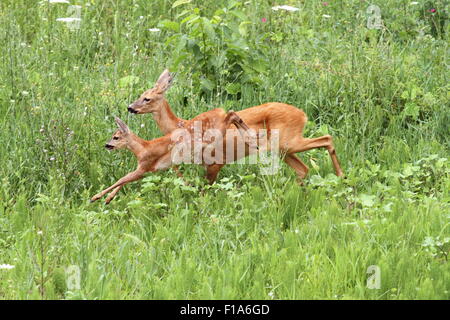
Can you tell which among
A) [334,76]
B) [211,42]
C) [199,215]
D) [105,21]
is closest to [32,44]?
[105,21]

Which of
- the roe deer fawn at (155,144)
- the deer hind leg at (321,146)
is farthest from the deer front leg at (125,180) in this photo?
the deer hind leg at (321,146)

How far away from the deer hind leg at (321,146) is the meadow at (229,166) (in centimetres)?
14

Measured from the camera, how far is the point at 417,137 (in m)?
7.28

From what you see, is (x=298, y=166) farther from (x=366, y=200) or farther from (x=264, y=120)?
(x=366, y=200)

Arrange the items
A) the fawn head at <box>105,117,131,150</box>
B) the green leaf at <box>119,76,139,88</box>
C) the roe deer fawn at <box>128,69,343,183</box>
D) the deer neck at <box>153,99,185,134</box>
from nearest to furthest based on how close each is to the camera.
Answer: the fawn head at <box>105,117,131,150</box> < the roe deer fawn at <box>128,69,343,183</box> < the deer neck at <box>153,99,185,134</box> < the green leaf at <box>119,76,139,88</box>

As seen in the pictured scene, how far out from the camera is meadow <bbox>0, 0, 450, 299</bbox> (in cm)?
492

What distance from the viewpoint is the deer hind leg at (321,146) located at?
659 cm

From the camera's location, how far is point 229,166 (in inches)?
268

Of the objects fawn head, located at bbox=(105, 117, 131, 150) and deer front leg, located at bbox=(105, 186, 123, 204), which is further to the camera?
fawn head, located at bbox=(105, 117, 131, 150)

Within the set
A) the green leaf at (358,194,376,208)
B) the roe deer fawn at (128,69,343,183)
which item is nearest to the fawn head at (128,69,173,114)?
the roe deer fawn at (128,69,343,183)

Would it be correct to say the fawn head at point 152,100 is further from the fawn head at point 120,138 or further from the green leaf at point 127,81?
the green leaf at point 127,81

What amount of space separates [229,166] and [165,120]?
636mm

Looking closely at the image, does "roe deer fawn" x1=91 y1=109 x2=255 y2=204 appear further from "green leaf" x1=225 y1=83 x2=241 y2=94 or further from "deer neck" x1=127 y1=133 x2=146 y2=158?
"green leaf" x1=225 y1=83 x2=241 y2=94
